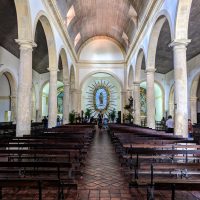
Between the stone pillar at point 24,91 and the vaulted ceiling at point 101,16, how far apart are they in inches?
268

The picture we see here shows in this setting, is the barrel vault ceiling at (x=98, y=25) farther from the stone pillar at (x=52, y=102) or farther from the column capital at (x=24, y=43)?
the column capital at (x=24, y=43)

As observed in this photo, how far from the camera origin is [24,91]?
959 cm

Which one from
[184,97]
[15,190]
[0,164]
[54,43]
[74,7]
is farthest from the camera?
[74,7]

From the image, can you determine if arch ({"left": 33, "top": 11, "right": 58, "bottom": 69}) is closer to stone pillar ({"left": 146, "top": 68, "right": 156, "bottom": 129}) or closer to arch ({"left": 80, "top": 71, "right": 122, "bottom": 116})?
stone pillar ({"left": 146, "top": 68, "right": 156, "bottom": 129})

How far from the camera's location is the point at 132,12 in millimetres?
18984

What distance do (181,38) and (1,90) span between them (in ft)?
53.6

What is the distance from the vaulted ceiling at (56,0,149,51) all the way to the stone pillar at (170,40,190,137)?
6.72 m

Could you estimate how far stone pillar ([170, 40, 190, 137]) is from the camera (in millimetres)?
9477

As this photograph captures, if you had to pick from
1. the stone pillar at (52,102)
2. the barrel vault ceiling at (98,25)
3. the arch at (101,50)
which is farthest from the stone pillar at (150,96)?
the arch at (101,50)

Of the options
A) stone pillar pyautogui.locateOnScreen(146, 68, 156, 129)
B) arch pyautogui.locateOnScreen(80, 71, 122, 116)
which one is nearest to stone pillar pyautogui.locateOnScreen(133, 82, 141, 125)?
stone pillar pyautogui.locateOnScreen(146, 68, 156, 129)

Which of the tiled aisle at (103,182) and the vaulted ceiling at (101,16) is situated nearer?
the tiled aisle at (103,182)

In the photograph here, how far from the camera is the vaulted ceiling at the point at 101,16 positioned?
17750 millimetres

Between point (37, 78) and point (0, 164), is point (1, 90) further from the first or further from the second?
point (0, 164)

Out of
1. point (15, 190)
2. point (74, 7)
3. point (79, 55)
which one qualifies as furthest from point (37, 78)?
point (15, 190)
